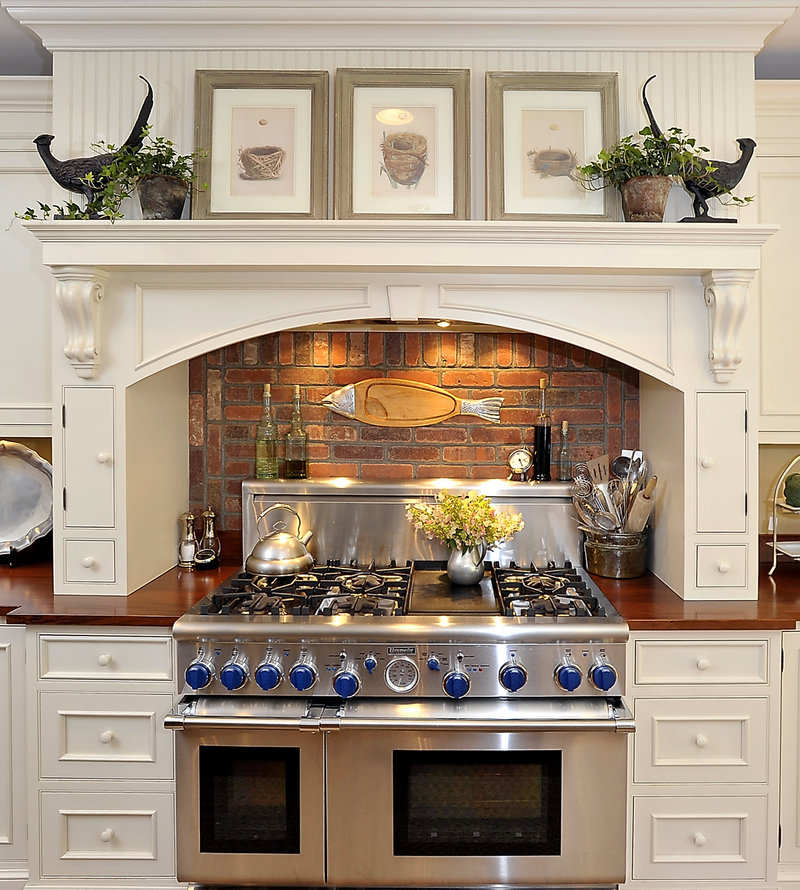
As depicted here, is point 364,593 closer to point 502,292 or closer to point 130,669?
point 130,669

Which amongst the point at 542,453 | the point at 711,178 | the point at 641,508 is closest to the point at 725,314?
the point at 711,178

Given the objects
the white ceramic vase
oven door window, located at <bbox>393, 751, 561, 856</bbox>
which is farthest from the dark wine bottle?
oven door window, located at <bbox>393, 751, 561, 856</bbox>

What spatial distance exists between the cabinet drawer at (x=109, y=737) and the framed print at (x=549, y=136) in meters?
1.74

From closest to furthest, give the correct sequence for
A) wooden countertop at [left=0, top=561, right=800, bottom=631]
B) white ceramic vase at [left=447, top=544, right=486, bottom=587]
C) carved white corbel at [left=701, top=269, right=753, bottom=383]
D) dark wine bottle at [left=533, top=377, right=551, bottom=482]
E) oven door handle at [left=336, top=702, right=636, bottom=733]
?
oven door handle at [left=336, top=702, right=636, bottom=733] < wooden countertop at [left=0, top=561, right=800, bottom=631] < carved white corbel at [left=701, top=269, right=753, bottom=383] < white ceramic vase at [left=447, top=544, right=486, bottom=587] < dark wine bottle at [left=533, top=377, right=551, bottom=482]

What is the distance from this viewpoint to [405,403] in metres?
2.89

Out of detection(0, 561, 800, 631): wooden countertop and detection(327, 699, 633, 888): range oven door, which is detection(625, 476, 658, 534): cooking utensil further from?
detection(327, 699, 633, 888): range oven door

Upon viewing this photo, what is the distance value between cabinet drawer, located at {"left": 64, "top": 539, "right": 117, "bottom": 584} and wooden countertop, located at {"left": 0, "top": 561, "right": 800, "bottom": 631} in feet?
0.19

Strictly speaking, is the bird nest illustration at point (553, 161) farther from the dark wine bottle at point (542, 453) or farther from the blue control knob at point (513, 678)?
the blue control knob at point (513, 678)

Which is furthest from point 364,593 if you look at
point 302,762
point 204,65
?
point 204,65

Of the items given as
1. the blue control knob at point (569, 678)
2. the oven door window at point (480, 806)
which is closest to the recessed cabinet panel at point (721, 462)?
the blue control knob at point (569, 678)

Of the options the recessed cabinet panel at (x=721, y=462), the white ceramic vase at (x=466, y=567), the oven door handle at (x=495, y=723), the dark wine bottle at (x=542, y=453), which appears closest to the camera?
the oven door handle at (x=495, y=723)

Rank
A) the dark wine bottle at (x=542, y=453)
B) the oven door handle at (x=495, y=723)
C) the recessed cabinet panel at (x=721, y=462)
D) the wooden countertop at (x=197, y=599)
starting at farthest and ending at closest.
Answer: the dark wine bottle at (x=542, y=453)
the recessed cabinet panel at (x=721, y=462)
the wooden countertop at (x=197, y=599)
the oven door handle at (x=495, y=723)

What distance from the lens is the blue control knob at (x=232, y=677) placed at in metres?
2.08

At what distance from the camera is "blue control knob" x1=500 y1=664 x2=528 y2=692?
2.06m
